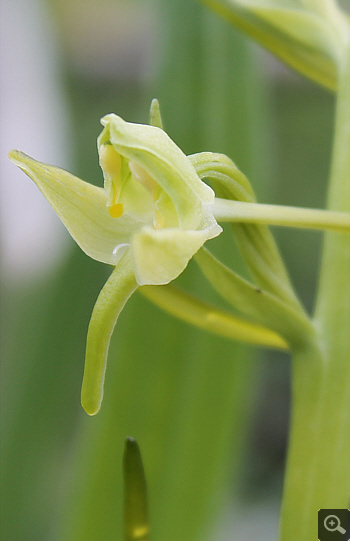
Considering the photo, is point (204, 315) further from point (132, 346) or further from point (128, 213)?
point (132, 346)

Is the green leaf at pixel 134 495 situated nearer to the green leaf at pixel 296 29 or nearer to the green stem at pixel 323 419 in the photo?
the green stem at pixel 323 419

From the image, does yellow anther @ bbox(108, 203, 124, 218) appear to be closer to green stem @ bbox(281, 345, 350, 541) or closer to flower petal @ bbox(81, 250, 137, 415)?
flower petal @ bbox(81, 250, 137, 415)

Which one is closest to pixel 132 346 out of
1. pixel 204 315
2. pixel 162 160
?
pixel 204 315

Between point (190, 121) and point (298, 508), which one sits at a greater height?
point (190, 121)

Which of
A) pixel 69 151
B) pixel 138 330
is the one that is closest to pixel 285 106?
pixel 69 151

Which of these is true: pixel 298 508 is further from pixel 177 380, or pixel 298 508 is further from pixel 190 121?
pixel 190 121
